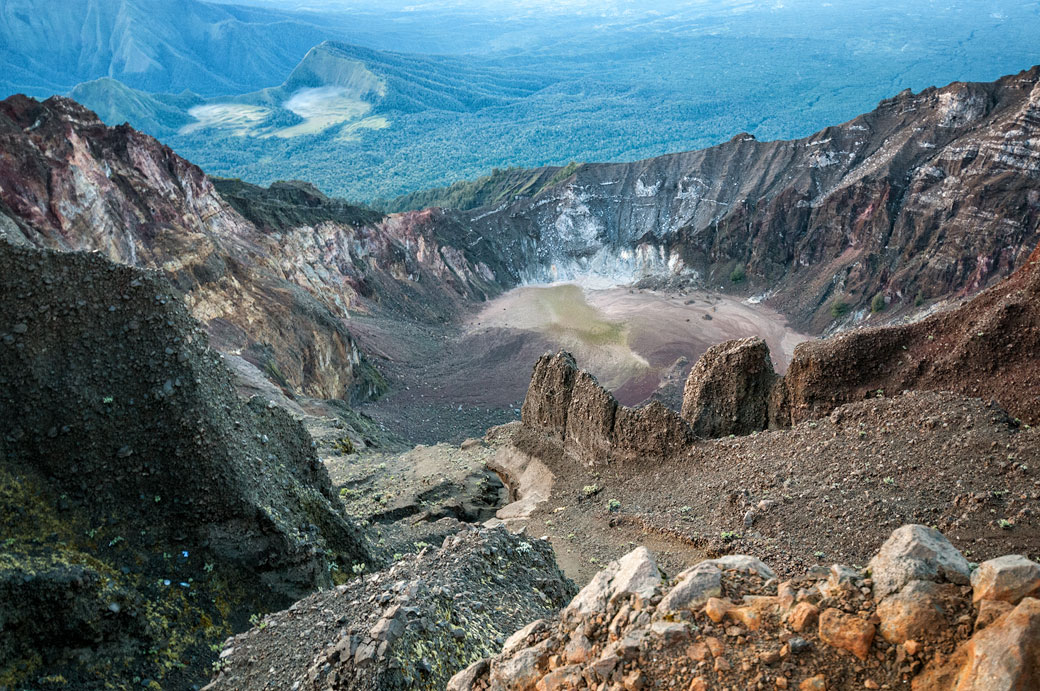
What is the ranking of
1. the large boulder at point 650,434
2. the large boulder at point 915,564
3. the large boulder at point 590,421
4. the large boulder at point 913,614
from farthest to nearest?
the large boulder at point 590,421 < the large boulder at point 650,434 < the large boulder at point 915,564 < the large boulder at point 913,614

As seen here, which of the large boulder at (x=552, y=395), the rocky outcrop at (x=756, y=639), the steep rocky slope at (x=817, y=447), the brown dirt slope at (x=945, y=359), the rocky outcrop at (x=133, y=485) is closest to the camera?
the rocky outcrop at (x=756, y=639)

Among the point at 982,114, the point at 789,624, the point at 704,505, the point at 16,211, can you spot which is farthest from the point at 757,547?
the point at 982,114

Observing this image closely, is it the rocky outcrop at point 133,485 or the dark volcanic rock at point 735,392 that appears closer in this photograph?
the rocky outcrop at point 133,485

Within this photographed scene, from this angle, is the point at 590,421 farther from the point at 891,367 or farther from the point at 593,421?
the point at 891,367

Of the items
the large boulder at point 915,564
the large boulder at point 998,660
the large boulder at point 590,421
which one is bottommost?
the large boulder at point 590,421

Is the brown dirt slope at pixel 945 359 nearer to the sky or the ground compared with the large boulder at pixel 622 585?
nearer to the ground

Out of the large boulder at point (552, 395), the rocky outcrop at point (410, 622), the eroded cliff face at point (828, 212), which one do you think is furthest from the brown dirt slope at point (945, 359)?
the eroded cliff face at point (828, 212)

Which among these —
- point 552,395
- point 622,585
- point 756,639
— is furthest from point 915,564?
point 552,395

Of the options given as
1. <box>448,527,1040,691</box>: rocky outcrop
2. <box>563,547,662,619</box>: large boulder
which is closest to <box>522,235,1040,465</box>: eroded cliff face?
<box>563,547,662,619</box>: large boulder

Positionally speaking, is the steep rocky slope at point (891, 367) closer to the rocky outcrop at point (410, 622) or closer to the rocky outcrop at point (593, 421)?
the rocky outcrop at point (593, 421)
